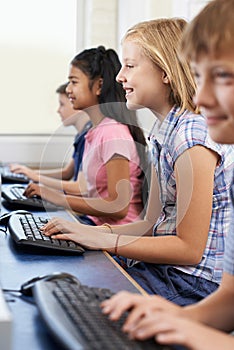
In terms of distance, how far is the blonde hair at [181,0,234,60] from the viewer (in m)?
1.12

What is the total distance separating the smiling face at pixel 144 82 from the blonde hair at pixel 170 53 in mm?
18

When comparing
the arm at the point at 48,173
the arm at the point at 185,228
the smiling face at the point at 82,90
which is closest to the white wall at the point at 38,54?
the arm at the point at 48,173

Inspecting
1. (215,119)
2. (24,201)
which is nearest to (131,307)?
(215,119)

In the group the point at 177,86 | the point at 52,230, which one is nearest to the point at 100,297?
the point at 52,230

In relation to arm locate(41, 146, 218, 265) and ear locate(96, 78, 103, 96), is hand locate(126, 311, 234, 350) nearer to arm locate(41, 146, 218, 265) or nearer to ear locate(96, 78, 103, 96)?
arm locate(41, 146, 218, 265)

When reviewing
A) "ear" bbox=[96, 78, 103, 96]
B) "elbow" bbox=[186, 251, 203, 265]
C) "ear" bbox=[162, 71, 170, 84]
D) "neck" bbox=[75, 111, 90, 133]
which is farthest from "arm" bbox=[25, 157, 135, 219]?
"neck" bbox=[75, 111, 90, 133]

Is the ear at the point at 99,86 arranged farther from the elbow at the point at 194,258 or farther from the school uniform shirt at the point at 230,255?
the school uniform shirt at the point at 230,255

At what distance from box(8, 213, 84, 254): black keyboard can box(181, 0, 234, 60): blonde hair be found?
62cm

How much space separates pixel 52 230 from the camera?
1730 millimetres

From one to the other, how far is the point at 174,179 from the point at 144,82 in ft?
0.95

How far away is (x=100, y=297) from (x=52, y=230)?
61 centimetres

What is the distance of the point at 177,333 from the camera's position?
38.1 inches

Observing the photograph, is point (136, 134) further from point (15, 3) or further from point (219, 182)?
point (15, 3)

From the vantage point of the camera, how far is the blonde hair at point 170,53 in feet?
6.06
